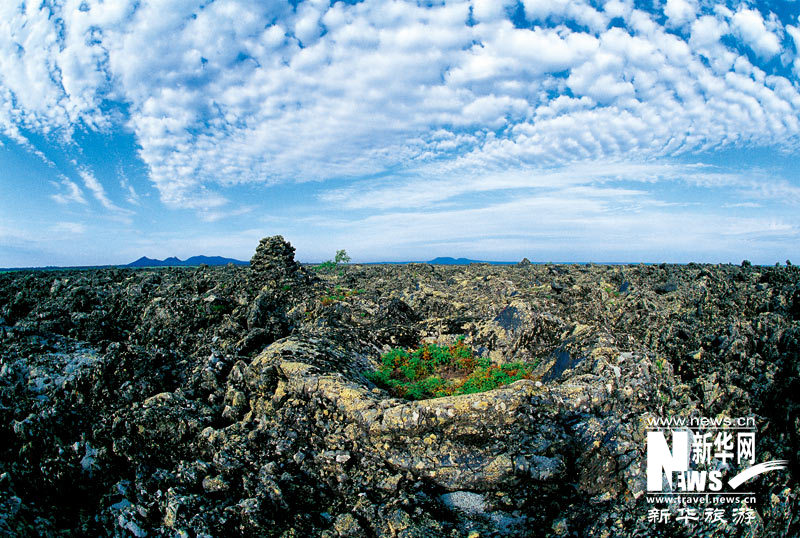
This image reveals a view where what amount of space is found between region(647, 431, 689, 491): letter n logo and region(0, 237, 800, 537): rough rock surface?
18cm

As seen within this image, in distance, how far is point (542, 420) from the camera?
7973 millimetres

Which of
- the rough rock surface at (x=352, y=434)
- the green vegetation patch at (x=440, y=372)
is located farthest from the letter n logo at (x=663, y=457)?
the green vegetation patch at (x=440, y=372)

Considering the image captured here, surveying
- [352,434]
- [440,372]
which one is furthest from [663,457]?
[440,372]

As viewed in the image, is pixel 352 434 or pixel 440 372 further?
pixel 440 372

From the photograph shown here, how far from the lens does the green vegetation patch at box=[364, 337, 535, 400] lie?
11.4 m

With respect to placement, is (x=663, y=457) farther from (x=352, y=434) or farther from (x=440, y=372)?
(x=440, y=372)

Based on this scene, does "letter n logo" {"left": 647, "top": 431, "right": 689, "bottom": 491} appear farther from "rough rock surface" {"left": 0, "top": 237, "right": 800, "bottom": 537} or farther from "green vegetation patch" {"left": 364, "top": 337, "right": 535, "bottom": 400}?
"green vegetation patch" {"left": 364, "top": 337, "right": 535, "bottom": 400}

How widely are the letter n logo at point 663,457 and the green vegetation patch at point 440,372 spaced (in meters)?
4.39

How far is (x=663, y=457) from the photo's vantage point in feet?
23.8

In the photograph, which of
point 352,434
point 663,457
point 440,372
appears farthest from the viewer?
point 440,372

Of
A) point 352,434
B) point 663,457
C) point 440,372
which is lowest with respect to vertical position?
point 440,372

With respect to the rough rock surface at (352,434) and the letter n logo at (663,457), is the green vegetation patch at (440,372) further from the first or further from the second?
the letter n logo at (663,457)

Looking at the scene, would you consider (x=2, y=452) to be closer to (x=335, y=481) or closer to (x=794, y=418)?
(x=335, y=481)

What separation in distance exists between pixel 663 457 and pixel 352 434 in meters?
5.67
